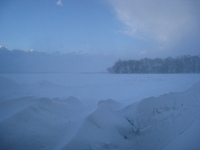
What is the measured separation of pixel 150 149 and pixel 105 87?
30.6 ft

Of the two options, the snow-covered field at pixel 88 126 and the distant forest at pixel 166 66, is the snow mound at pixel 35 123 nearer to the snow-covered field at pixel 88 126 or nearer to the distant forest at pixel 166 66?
the snow-covered field at pixel 88 126

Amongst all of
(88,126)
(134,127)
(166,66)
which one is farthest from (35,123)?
(166,66)

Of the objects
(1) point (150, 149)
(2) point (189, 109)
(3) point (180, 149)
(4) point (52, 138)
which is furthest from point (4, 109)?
(2) point (189, 109)

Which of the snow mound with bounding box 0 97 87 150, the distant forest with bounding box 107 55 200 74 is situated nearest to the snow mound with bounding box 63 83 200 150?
the snow mound with bounding box 0 97 87 150

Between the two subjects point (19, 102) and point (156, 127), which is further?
point (156, 127)

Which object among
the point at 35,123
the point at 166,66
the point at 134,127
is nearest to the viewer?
the point at 35,123

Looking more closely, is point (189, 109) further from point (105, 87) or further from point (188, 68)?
point (188, 68)

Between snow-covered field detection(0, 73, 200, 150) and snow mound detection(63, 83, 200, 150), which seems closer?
snow-covered field detection(0, 73, 200, 150)

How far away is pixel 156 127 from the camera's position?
7.80 metres

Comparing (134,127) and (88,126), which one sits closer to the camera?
(88,126)

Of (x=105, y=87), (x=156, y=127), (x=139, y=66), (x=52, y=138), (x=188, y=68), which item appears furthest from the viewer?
(x=139, y=66)

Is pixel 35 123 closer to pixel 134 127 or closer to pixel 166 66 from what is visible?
pixel 134 127

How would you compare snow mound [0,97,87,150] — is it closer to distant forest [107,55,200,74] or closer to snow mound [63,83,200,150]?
snow mound [63,83,200,150]

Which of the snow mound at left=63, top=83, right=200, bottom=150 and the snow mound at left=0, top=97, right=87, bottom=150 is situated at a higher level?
the snow mound at left=0, top=97, right=87, bottom=150
